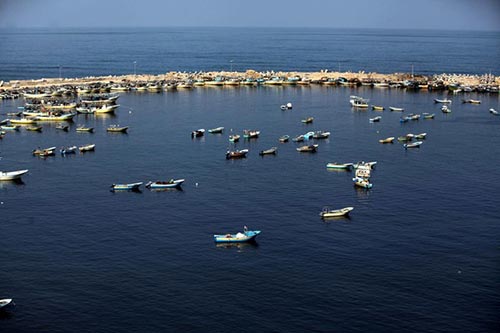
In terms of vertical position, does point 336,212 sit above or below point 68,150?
below

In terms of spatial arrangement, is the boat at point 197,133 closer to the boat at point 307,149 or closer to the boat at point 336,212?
the boat at point 307,149

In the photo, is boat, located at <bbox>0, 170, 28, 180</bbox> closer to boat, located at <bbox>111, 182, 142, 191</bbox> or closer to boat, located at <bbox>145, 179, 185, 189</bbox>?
boat, located at <bbox>111, 182, 142, 191</bbox>

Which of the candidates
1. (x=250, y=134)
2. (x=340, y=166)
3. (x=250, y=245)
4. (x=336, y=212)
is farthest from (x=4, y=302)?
(x=250, y=134)

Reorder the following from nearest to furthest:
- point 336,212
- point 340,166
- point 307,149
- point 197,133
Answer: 1. point 336,212
2. point 340,166
3. point 307,149
4. point 197,133

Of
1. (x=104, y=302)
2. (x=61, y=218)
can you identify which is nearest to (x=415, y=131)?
(x=61, y=218)

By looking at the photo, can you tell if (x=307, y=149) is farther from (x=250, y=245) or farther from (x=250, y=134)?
(x=250, y=245)

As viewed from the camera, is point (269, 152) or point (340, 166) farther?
point (269, 152)
